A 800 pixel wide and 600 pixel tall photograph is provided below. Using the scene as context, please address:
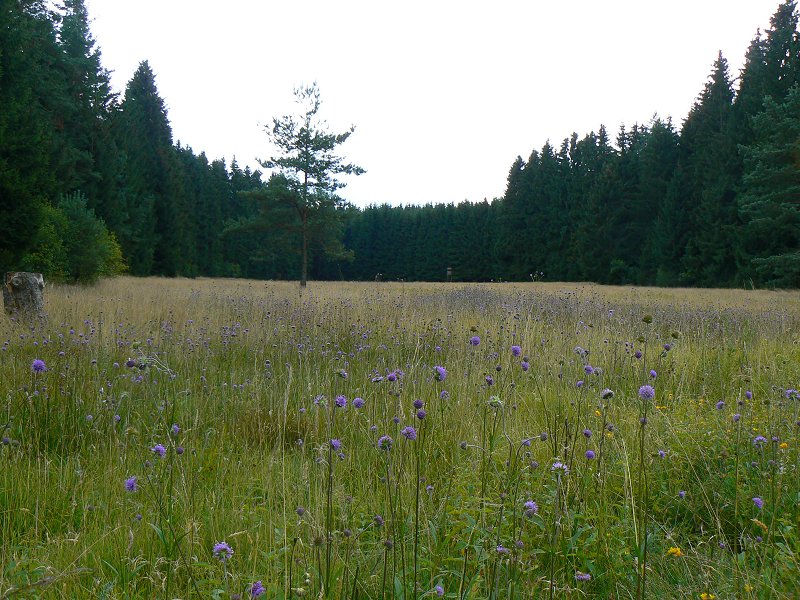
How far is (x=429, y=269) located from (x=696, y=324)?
161 ft

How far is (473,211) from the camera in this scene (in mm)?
54750

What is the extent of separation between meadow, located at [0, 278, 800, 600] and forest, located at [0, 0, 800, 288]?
11.6 meters

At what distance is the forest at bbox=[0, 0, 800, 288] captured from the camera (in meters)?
15.0

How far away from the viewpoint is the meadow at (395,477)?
1635mm

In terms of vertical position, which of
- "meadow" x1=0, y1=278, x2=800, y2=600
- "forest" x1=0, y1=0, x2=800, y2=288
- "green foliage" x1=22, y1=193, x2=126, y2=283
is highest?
"forest" x1=0, y1=0, x2=800, y2=288

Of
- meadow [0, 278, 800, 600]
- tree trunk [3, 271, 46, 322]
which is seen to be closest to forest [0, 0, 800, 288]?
tree trunk [3, 271, 46, 322]

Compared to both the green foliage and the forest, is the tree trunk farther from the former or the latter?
the green foliage

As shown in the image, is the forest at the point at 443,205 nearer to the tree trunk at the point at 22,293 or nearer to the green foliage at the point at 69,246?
the green foliage at the point at 69,246

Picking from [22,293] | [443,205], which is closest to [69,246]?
[22,293]

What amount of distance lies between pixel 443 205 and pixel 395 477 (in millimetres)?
56316

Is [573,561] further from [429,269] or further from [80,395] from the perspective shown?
[429,269]

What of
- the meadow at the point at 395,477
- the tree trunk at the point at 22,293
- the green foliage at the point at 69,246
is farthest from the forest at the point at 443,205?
the meadow at the point at 395,477

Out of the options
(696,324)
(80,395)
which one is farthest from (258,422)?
(696,324)

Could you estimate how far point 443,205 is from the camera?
57.3 metres
